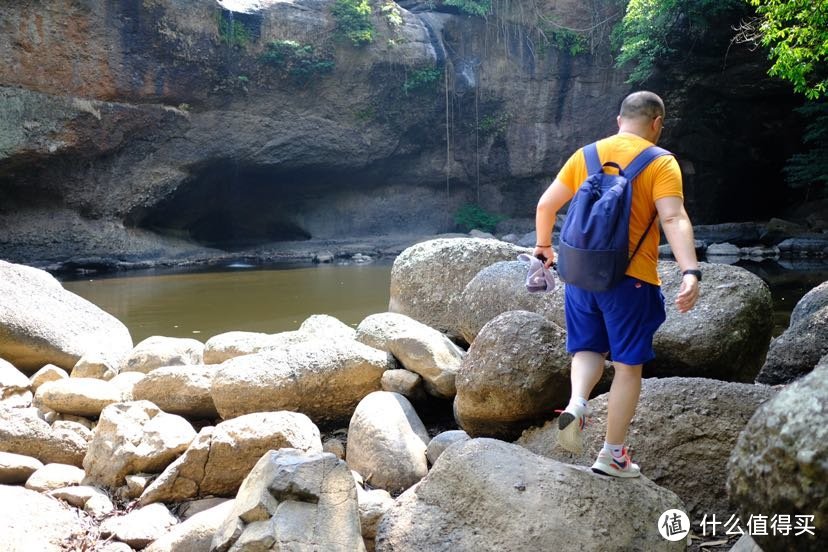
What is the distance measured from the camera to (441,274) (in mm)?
5750

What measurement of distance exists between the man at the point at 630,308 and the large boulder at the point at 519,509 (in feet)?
0.41

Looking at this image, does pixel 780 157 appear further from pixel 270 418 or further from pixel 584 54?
pixel 270 418

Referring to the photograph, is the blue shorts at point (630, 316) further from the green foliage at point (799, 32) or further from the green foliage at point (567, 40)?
the green foliage at point (567, 40)

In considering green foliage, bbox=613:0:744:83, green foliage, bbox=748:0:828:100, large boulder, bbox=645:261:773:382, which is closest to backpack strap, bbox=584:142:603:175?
large boulder, bbox=645:261:773:382

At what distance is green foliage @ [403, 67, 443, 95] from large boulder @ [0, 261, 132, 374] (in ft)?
55.8

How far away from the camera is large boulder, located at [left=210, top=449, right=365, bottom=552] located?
2361 millimetres

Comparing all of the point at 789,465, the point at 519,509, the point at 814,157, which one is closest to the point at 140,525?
the point at 519,509

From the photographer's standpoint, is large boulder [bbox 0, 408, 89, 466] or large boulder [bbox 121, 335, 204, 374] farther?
large boulder [bbox 121, 335, 204, 374]

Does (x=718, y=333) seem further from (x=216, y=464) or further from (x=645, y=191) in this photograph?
(x=216, y=464)

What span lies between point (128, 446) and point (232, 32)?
58.1 feet

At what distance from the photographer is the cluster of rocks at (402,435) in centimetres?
236

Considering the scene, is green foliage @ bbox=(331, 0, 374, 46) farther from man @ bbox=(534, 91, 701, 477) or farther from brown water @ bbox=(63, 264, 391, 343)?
man @ bbox=(534, 91, 701, 477)

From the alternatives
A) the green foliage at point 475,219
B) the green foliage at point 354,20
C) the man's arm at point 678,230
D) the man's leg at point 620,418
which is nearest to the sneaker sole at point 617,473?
the man's leg at point 620,418

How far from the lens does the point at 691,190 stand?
21.8 meters
